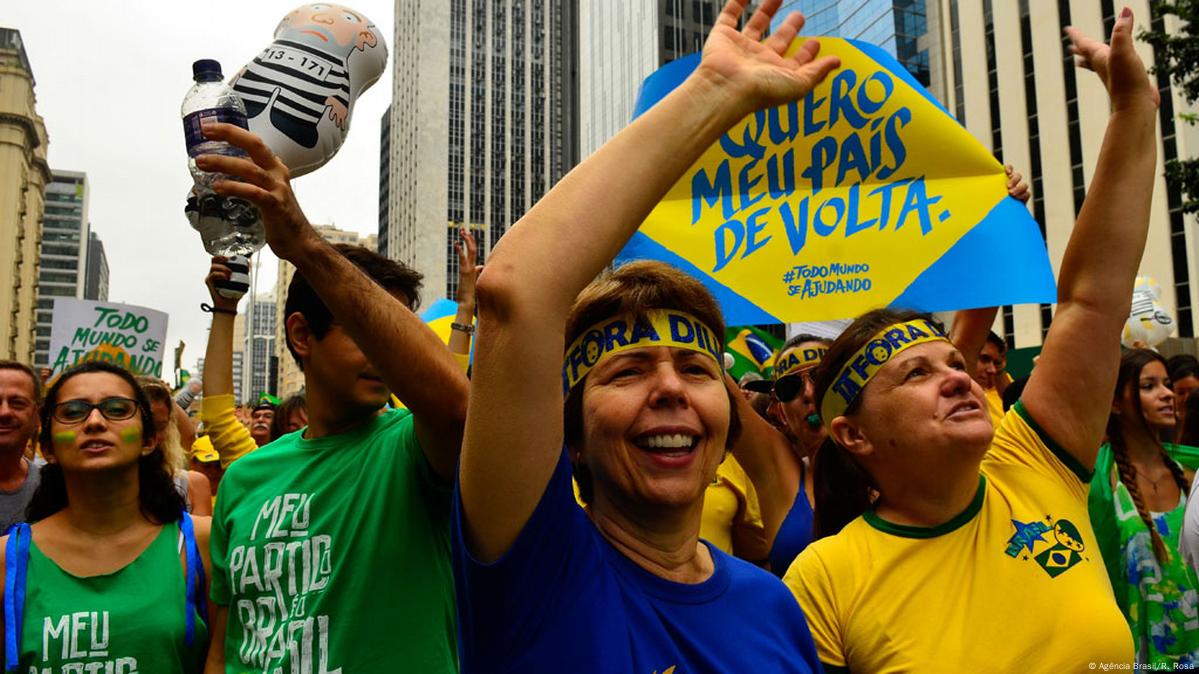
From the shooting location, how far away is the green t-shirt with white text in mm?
2344

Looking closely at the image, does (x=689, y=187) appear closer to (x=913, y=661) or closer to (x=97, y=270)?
(x=913, y=661)

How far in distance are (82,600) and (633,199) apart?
7.72 feet

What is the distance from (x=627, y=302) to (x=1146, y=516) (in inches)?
131

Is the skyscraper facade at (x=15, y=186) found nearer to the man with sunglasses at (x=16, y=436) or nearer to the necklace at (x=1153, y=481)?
the man with sunglasses at (x=16, y=436)

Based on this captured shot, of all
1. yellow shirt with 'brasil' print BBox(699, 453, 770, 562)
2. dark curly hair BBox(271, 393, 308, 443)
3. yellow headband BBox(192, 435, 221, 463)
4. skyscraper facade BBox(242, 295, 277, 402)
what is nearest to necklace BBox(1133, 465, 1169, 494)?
yellow shirt with 'brasil' print BBox(699, 453, 770, 562)

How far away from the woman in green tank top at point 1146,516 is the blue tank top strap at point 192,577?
3.52 metres

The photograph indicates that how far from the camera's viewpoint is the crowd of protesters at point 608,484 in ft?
4.79

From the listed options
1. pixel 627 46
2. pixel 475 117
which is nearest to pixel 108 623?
pixel 627 46

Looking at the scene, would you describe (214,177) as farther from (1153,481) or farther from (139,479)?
(1153,481)

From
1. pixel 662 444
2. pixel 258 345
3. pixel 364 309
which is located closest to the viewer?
pixel 662 444

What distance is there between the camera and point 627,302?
5.78 ft

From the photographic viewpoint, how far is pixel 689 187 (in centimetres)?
422

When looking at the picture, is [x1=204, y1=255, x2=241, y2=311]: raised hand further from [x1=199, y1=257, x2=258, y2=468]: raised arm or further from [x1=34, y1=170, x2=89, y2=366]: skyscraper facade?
[x1=34, y1=170, x2=89, y2=366]: skyscraper facade

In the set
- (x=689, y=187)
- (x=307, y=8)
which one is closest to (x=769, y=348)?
(x=689, y=187)
